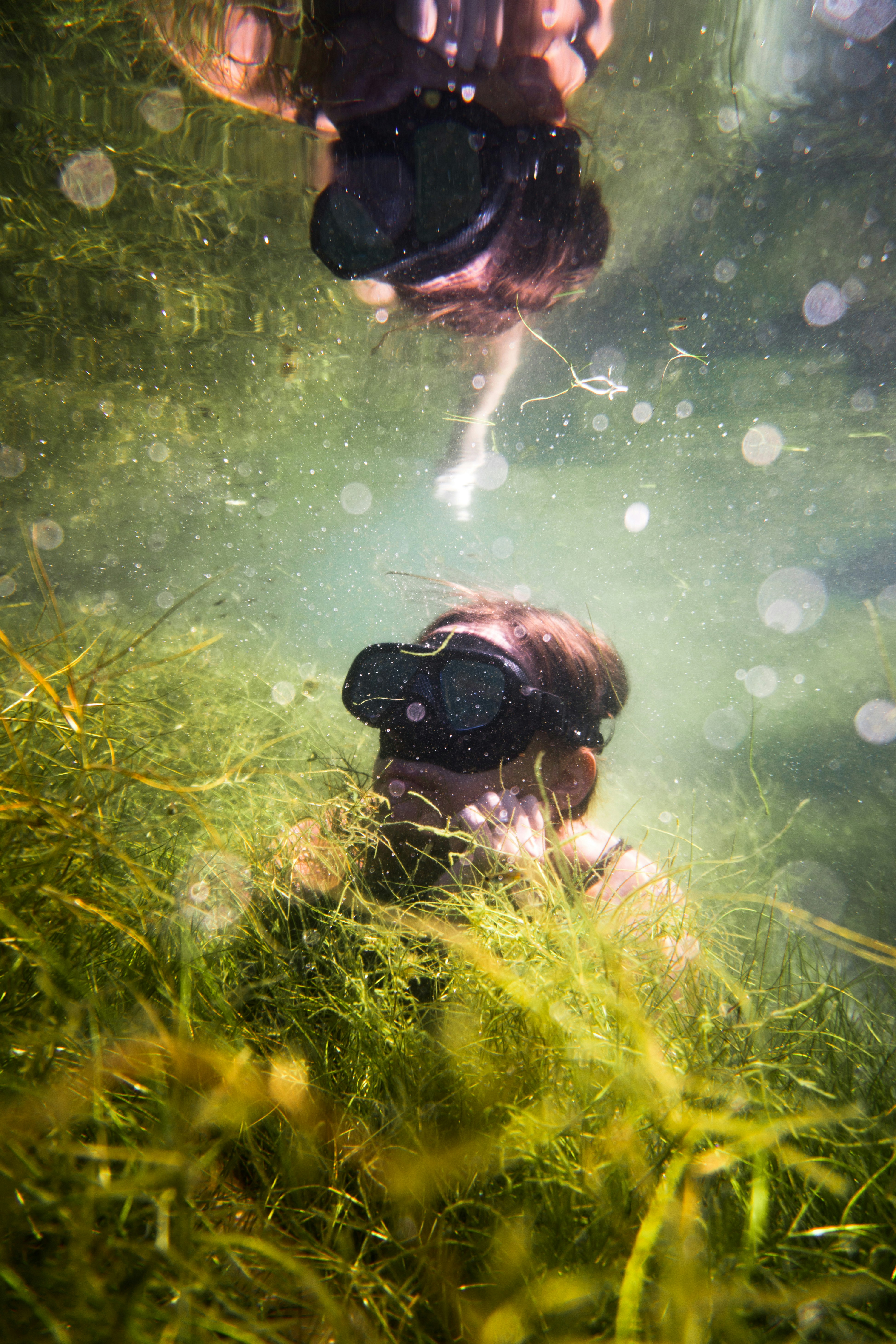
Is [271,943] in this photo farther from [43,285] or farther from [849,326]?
[849,326]

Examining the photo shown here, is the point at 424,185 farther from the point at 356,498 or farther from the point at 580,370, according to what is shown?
the point at 356,498

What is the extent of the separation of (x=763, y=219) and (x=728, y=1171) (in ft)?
37.5

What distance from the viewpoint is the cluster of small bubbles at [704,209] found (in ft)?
23.5

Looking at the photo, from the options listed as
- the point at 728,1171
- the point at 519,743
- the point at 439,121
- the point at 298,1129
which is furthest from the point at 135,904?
the point at 439,121

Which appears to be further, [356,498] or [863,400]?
[356,498]

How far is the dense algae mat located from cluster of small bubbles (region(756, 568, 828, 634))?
38328 millimetres

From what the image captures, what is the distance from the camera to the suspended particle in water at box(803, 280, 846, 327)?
32.0 feet

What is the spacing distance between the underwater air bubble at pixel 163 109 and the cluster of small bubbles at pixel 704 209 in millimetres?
6545

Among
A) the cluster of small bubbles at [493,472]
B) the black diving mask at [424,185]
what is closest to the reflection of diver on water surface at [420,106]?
the black diving mask at [424,185]

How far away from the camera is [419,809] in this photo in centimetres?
258

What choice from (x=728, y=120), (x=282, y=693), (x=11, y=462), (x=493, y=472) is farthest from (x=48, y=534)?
(x=728, y=120)

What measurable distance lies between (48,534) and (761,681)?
5364 cm

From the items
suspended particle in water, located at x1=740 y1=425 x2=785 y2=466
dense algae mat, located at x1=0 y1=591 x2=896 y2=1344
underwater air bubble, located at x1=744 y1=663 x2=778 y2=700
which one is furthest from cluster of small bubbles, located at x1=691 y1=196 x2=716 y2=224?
underwater air bubble, located at x1=744 y1=663 x2=778 y2=700

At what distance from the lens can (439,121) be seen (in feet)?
11.2
